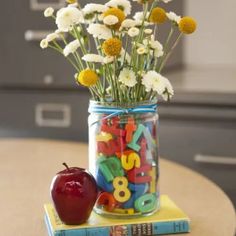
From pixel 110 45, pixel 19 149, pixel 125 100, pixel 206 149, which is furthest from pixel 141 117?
pixel 206 149

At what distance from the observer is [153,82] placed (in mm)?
959

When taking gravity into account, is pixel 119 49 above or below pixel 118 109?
above

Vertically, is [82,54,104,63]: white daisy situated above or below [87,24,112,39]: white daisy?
below

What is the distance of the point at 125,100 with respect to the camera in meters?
1.01

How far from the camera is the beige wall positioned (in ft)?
8.46

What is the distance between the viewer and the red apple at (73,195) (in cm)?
98

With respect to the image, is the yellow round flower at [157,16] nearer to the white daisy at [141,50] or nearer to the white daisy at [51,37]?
the white daisy at [141,50]

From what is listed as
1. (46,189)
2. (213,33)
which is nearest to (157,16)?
(46,189)

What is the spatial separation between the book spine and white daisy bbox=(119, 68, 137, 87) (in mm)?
226

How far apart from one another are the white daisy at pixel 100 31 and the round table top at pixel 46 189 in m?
0.33

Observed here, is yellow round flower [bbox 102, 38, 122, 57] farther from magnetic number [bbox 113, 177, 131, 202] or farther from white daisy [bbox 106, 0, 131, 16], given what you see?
magnetic number [bbox 113, 177, 131, 202]

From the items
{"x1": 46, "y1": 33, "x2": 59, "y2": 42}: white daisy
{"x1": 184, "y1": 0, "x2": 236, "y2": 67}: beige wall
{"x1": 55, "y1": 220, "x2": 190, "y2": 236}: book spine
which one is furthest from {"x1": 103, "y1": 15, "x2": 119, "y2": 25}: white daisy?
{"x1": 184, "y1": 0, "x2": 236, "y2": 67}: beige wall

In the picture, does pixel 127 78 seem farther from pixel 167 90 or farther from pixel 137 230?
pixel 137 230

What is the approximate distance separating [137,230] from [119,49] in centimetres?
29
